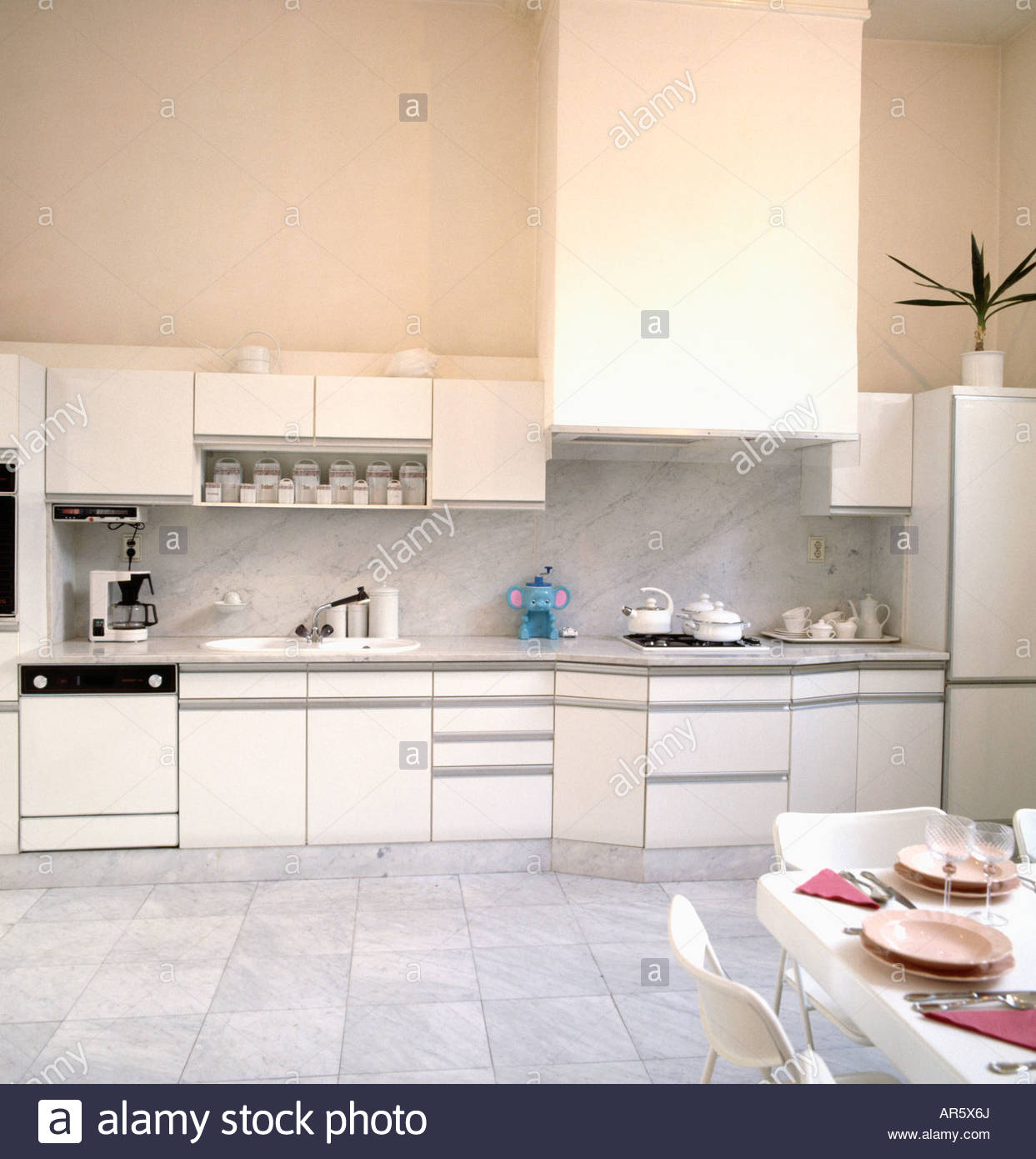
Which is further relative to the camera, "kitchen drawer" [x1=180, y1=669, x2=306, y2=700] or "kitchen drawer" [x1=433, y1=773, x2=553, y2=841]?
"kitchen drawer" [x1=433, y1=773, x2=553, y2=841]

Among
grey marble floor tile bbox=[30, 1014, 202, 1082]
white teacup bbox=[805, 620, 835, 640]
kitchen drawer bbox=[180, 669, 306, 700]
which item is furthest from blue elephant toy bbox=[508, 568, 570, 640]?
grey marble floor tile bbox=[30, 1014, 202, 1082]

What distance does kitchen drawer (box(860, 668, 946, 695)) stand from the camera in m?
3.91

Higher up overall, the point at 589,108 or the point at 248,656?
the point at 589,108

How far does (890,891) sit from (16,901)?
3107 millimetres

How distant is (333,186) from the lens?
4.25m

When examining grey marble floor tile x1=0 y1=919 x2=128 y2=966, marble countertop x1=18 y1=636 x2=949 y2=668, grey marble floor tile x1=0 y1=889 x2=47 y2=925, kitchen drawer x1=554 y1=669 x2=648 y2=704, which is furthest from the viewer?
kitchen drawer x1=554 y1=669 x2=648 y2=704

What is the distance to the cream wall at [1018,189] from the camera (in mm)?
4391

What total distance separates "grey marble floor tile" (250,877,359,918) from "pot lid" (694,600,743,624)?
179 cm

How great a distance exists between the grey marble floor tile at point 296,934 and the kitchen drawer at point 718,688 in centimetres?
145

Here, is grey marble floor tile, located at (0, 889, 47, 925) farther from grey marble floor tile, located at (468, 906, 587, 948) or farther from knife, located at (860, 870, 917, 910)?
knife, located at (860, 870, 917, 910)

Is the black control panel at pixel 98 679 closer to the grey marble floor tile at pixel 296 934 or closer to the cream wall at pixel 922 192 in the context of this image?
the grey marble floor tile at pixel 296 934

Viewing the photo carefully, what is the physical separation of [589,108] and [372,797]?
290cm
